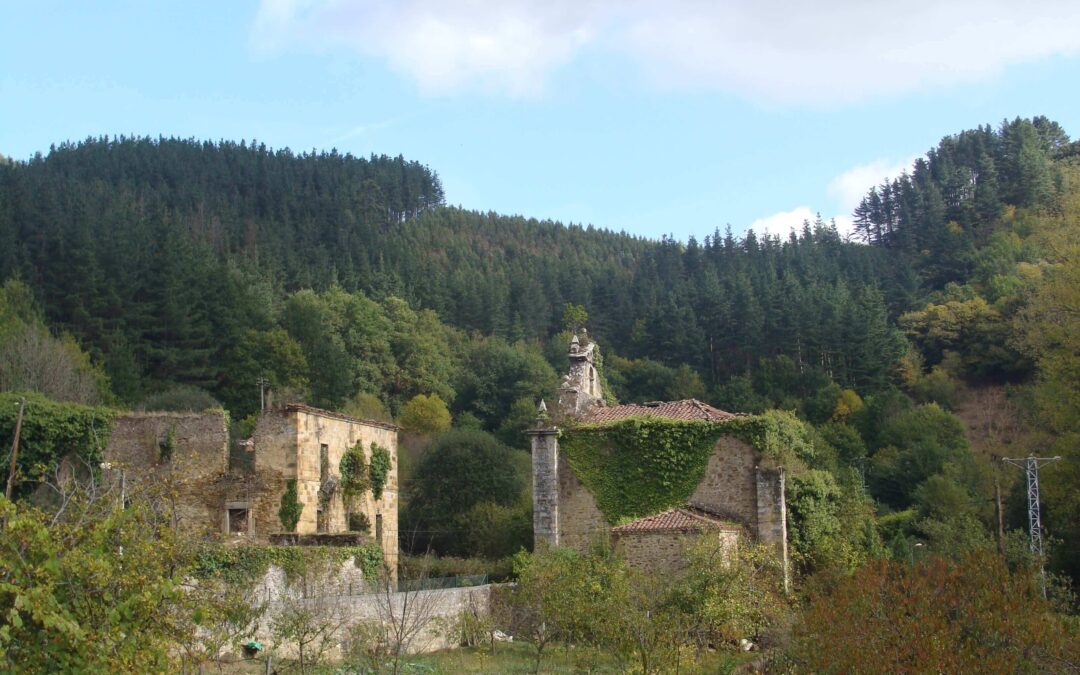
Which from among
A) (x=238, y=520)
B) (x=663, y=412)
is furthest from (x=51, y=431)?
(x=663, y=412)

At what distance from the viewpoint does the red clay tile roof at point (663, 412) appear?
32531mm

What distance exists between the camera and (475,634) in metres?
26.6

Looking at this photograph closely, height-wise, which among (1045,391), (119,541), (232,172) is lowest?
(119,541)

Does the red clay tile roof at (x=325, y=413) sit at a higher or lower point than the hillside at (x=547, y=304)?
lower

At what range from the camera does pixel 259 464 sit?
98.9 ft

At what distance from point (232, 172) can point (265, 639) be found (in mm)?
110907

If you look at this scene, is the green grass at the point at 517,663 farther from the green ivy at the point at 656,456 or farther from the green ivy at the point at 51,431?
the green ivy at the point at 51,431

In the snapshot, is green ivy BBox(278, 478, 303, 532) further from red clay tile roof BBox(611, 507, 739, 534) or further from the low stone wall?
red clay tile roof BBox(611, 507, 739, 534)

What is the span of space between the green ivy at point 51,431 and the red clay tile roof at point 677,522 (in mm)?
16286

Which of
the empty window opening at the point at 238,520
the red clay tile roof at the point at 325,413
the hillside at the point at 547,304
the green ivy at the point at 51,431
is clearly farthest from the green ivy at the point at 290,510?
the hillside at the point at 547,304

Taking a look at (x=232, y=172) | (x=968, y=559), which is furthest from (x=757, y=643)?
(x=232, y=172)

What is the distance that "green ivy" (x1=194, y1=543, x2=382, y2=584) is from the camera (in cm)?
2368

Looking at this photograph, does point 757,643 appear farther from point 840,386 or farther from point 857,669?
point 840,386

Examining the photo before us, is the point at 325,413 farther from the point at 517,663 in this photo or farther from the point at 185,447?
the point at 517,663
